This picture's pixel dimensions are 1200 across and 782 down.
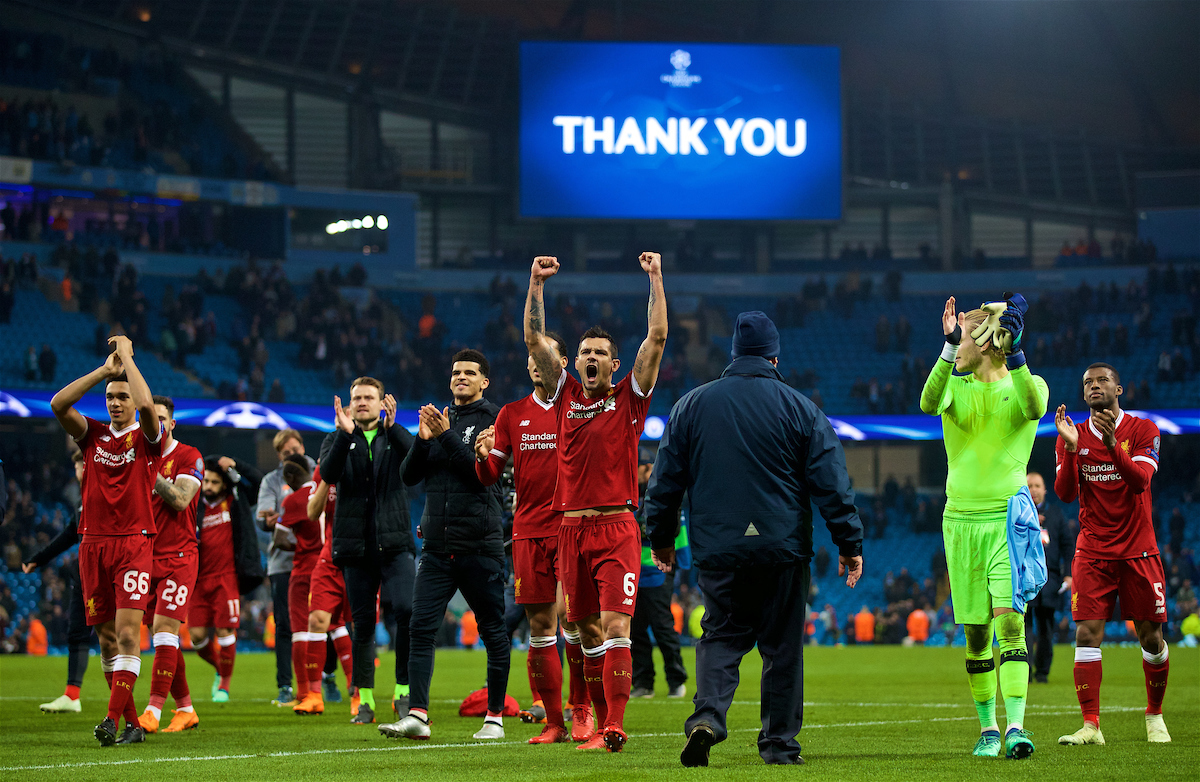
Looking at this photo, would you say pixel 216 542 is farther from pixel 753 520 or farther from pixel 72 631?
pixel 753 520

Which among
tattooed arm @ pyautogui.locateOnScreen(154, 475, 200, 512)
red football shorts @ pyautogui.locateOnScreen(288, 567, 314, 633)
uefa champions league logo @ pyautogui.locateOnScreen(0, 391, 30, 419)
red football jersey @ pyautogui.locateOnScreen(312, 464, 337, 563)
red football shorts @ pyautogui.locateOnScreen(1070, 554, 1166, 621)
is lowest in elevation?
red football shorts @ pyautogui.locateOnScreen(288, 567, 314, 633)

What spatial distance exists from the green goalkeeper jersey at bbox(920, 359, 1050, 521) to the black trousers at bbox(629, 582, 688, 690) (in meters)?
6.31

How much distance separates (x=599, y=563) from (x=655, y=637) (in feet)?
20.2

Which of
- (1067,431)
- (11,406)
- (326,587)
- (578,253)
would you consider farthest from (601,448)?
(578,253)

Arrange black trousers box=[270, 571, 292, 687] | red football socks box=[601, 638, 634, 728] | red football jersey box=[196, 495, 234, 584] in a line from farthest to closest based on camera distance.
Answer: black trousers box=[270, 571, 292, 687] < red football jersey box=[196, 495, 234, 584] < red football socks box=[601, 638, 634, 728]

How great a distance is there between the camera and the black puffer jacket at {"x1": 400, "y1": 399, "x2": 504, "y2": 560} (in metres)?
9.72

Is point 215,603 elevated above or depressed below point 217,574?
below

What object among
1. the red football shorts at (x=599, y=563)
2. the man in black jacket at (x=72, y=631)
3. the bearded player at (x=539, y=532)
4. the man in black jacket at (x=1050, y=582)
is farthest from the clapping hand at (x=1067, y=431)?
the man in black jacket at (x=72, y=631)

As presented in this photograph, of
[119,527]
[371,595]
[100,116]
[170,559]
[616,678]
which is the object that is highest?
[100,116]

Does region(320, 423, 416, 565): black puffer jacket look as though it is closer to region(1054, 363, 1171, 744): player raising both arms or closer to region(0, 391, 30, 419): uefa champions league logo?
region(1054, 363, 1171, 744): player raising both arms

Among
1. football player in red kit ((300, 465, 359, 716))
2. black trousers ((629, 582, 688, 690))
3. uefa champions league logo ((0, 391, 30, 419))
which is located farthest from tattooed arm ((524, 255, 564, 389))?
uefa champions league logo ((0, 391, 30, 419))

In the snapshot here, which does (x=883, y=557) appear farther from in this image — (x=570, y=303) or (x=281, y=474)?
(x=281, y=474)

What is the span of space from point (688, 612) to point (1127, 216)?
26.4 metres

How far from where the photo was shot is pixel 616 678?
8398 millimetres
